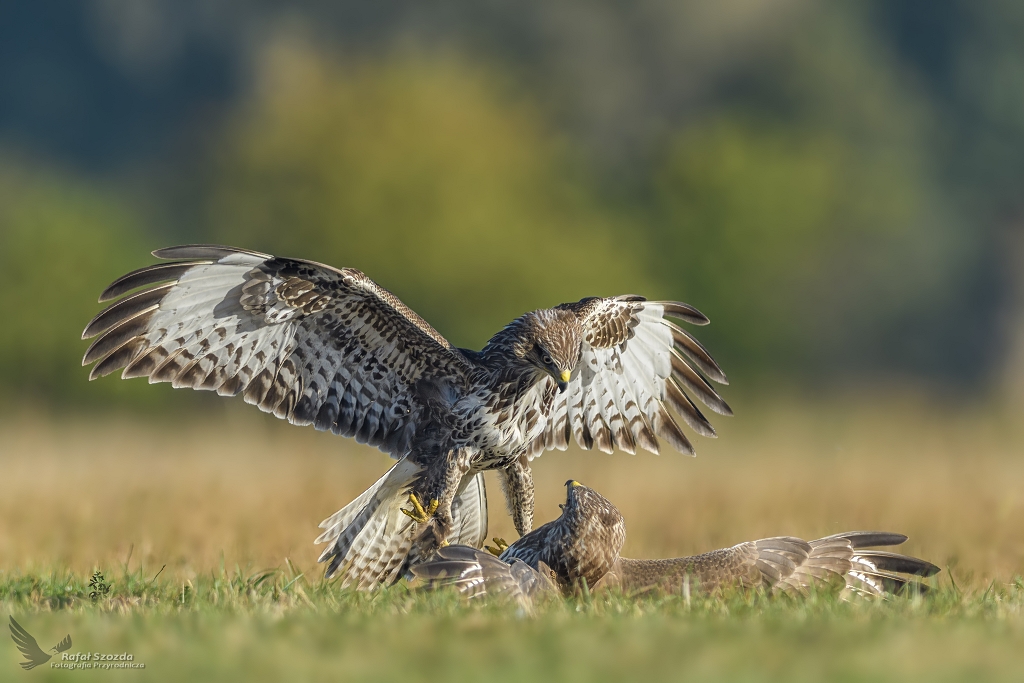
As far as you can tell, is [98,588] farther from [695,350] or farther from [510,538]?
[695,350]

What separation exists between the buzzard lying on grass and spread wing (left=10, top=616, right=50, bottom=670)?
5.74ft

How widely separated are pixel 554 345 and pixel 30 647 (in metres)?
3.12

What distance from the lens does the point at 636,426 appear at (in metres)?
7.72

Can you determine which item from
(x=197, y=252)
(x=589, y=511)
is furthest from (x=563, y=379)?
(x=197, y=252)

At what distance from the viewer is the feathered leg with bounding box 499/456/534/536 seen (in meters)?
7.03

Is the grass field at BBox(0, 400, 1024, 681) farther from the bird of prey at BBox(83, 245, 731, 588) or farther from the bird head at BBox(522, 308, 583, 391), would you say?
the bird head at BBox(522, 308, 583, 391)

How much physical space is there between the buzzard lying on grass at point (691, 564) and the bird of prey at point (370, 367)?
0.75 meters

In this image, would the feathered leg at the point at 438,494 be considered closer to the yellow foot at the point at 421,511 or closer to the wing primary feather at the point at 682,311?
the yellow foot at the point at 421,511

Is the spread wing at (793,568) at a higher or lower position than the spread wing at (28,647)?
higher

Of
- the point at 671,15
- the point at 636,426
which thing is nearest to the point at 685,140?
the point at 671,15

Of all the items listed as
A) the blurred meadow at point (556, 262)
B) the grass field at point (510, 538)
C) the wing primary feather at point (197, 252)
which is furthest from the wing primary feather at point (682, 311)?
the wing primary feather at point (197, 252)

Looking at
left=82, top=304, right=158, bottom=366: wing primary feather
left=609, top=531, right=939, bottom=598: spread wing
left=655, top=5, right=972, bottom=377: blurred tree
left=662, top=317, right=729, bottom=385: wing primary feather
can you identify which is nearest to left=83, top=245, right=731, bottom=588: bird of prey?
left=82, top=304, right=158, bottom=366: wing primary feather

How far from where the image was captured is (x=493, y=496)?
1041cm

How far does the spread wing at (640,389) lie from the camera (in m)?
7.40
